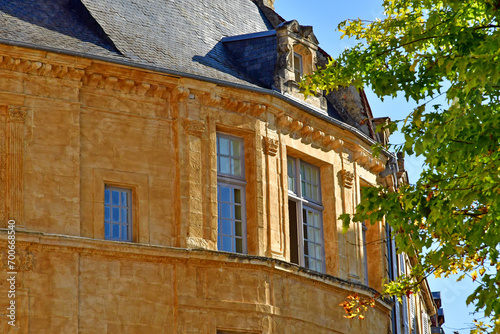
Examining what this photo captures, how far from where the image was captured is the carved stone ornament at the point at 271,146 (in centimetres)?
2217

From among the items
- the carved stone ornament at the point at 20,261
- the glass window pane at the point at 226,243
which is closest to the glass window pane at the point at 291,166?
the glass window pane at the point at 226,243

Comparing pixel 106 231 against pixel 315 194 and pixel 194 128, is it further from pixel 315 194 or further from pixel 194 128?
pixel 315 194

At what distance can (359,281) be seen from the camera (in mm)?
23297

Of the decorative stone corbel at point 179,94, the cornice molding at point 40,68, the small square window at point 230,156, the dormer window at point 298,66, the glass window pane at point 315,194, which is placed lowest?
the glass window pane at point 315,194

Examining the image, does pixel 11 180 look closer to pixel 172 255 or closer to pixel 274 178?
pixel 172 255

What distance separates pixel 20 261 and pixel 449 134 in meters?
8.21

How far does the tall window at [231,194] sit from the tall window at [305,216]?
3.89 feet

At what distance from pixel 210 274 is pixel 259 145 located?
2763 millimetres

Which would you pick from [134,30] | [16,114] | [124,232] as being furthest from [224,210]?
[16,114]

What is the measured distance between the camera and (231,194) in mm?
21828

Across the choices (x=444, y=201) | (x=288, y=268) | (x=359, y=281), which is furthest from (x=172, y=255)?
(x=444, y=201)

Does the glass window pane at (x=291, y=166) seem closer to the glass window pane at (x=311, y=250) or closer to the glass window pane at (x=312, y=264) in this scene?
the glass window pane at (x=311, y=250)

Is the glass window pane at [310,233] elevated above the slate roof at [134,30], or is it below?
below

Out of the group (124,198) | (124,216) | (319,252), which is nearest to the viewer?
(124,216)
